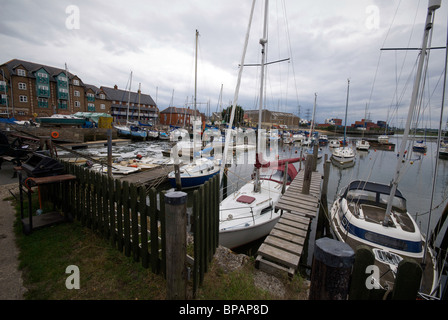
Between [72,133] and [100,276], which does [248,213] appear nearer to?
[100,276]

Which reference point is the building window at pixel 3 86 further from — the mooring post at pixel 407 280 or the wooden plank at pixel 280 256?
the mooring post at pixel 407 280

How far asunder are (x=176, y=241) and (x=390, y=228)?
7.19 metres

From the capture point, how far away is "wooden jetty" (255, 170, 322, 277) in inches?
171

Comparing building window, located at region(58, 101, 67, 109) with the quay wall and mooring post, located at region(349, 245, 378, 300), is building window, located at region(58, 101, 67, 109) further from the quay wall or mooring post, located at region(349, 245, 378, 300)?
mooring post, located at region(349, 245, 378, 300)

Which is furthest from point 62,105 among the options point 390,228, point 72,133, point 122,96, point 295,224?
point 390,228

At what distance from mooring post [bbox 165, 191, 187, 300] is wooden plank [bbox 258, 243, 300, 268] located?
2376mm

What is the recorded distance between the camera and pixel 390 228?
636 centimetres

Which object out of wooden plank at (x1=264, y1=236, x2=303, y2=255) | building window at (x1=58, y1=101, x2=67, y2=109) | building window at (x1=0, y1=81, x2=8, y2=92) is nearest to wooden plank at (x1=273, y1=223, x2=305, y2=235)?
wooden plank at (x1=264, y1=236, x2=303, y2=255)

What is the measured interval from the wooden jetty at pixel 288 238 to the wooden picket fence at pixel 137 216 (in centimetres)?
138

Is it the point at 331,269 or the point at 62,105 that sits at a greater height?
the point at 62,105

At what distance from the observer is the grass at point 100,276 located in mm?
3201

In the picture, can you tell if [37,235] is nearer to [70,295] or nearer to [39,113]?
[70,295]

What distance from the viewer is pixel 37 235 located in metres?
4.64
